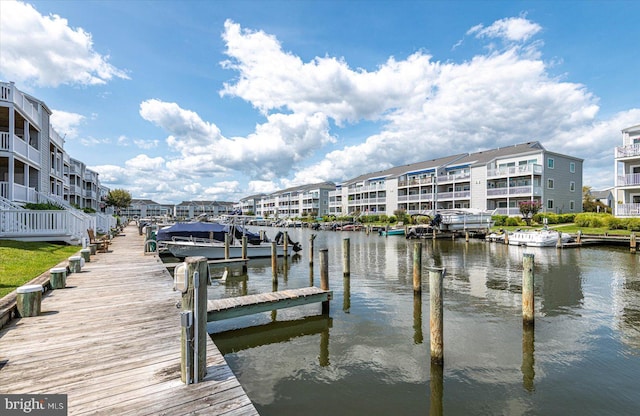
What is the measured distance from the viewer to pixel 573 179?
48.7 meters

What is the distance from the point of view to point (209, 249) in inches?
899

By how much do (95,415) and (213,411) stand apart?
1.32 m

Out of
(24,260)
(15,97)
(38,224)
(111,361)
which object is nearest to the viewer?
(111,361)

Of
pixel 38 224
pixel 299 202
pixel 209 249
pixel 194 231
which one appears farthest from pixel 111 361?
pixel 299 202

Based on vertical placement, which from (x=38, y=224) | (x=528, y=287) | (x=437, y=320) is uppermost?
(x=38, y=224)

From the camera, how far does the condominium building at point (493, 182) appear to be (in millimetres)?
45375

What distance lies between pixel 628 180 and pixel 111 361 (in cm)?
4765

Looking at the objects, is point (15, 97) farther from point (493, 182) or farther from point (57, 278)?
point (493, 182)

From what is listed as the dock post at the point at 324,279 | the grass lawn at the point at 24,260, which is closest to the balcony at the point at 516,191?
the dock post at the point at 324,279

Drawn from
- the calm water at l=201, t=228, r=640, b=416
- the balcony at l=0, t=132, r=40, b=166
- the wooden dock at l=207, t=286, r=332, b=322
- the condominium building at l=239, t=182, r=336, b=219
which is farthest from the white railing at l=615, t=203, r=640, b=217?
the condominium building at l=239, t=182, r=336, b=219

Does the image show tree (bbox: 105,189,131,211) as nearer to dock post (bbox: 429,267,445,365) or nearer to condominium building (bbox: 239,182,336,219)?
condominium building (bbox: 239,182,336,219)

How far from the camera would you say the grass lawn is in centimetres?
982

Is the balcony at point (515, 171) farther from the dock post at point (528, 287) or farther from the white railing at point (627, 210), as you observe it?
the dock post at point (528, 287)

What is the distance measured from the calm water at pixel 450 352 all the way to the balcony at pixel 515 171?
33.0 metres
